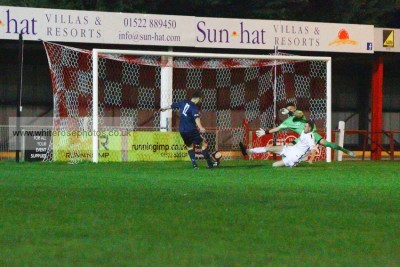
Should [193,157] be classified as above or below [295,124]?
below

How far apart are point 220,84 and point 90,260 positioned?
80.2 feet

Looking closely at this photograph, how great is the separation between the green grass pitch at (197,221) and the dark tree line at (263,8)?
27.5 metres

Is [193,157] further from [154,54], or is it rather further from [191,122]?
[154,54]

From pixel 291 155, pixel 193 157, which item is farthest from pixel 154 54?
pixel 291 155

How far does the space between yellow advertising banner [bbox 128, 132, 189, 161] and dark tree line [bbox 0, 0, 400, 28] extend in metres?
17.5

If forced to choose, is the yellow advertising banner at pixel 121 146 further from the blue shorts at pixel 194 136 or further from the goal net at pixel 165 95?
the blue shorts at pixel 194 136

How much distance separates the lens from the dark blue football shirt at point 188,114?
875 inches

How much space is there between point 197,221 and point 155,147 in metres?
17.6

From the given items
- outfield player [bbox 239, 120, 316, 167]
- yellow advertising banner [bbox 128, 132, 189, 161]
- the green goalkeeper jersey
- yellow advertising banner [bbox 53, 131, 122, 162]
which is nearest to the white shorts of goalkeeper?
outfield player [bbox 239, 120, 316, 167]

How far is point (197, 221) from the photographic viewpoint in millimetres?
10602

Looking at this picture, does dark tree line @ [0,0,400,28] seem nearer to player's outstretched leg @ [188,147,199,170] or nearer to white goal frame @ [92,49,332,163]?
white goal frame @ [92,49,332,163]

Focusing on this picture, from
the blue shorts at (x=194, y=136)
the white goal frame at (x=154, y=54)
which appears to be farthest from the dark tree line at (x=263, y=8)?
the blue shorts at (x=194, y=136)

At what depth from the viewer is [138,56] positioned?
29.5m

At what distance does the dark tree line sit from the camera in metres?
45.2
